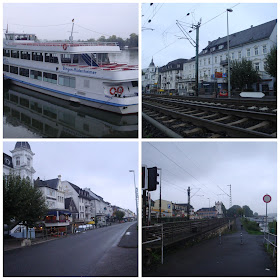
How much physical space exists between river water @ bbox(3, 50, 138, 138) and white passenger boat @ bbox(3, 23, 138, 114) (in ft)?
1.37

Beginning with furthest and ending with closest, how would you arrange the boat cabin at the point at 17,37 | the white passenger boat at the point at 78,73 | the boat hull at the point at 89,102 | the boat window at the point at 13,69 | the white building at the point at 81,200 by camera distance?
the white building at the point at 81,200, the boat cabin at the point at 17,37, the boat window at the point at 13,69, the white passenger boat at the point at 78,73, the boat hull at the point at 89,102

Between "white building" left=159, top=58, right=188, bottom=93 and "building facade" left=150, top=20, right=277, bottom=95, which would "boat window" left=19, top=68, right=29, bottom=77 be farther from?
"white building" left=159, top=58, right=188, bottom=93

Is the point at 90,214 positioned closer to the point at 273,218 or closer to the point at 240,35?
the point at 240,35

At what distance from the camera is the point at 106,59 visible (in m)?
14.2

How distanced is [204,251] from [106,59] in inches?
434

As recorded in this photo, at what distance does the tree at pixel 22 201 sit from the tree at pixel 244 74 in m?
20.6

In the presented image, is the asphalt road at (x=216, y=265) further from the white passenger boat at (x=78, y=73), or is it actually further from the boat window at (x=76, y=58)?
the boat window at (x=76, y=58)

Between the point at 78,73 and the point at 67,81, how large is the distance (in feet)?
3.24

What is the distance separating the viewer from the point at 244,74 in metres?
26.1

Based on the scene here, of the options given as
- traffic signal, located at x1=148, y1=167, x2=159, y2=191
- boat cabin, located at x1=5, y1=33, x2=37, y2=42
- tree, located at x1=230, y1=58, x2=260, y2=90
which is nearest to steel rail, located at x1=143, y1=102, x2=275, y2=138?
traffic signal, located at x1=148, y1=167, x2=159, y2=191

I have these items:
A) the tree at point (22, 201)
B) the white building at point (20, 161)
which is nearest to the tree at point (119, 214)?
the tree at point (22, 201)

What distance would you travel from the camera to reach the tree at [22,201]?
9680 millimetres

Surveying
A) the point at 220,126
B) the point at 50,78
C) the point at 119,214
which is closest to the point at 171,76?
the point at 119,214

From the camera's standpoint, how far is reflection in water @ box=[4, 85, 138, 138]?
781 centimetres
